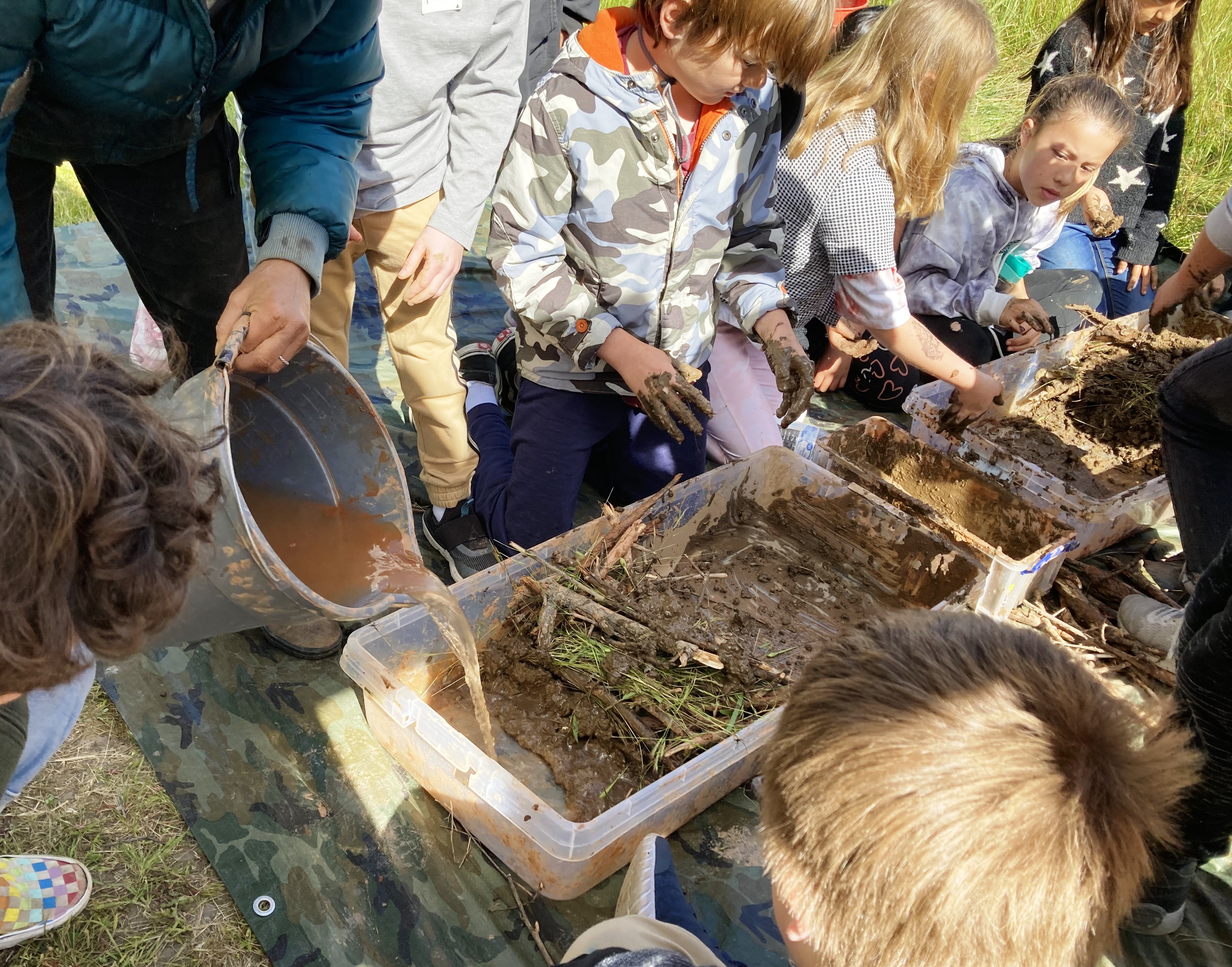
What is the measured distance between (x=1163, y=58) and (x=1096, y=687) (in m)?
4.10

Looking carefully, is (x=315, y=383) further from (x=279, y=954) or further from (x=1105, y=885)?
(x=1105, y=885)

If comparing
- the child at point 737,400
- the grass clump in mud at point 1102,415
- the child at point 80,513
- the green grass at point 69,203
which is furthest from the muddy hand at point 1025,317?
the green grass at point 69,203

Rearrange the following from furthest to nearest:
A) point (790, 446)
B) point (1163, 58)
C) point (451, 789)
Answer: point (1163, 58) → point (790, 446) → point (451, 789)

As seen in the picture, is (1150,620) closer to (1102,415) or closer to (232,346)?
(1102,415)

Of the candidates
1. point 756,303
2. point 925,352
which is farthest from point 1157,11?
point 756,303

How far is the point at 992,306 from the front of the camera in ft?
11.0

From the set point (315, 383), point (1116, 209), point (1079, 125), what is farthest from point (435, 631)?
point (1116, 209)

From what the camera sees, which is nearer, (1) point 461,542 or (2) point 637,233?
(2) point 637,233

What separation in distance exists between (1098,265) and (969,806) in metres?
4.19

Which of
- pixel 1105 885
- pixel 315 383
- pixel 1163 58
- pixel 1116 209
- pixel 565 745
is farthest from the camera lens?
pixel 1116 209

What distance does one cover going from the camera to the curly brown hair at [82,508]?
3.07 feet

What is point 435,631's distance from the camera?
197cm

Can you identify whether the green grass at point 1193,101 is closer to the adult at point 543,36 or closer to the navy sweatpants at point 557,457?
the adult at point 543,36

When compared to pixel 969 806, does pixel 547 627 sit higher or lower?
lower
